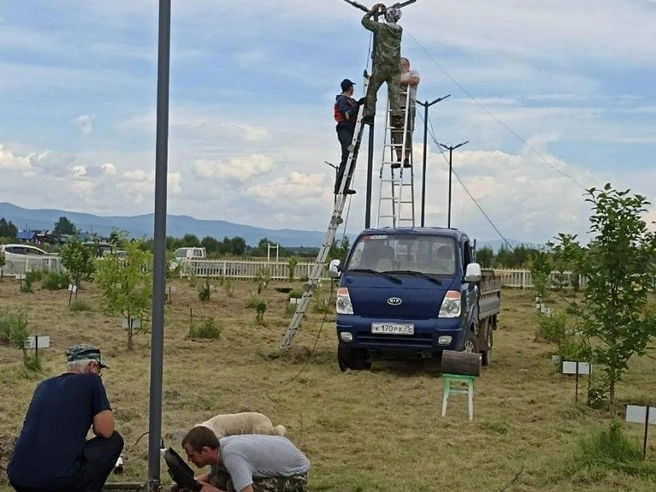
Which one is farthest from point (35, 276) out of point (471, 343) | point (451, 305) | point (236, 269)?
point (451, 305)

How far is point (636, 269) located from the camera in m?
9.53

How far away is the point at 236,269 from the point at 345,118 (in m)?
29.8

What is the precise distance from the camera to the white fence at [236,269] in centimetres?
3969

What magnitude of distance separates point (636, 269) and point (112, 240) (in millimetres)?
9983

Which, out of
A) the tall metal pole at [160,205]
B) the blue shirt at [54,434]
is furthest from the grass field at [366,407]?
the blue shirt at [54,434]

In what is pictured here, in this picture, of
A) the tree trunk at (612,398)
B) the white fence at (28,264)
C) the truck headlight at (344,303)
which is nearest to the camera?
the tree trunk at (612,398)

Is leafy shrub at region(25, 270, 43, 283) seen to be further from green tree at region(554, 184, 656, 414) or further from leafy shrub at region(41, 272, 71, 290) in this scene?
green tree at region(554, 184, 656, 414)

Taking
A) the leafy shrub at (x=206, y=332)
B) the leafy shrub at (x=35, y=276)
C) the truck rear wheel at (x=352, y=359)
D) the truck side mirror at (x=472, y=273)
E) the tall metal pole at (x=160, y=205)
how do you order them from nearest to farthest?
the tall metal pole at (x=160, y=205)
the truck side mirror at (x=472, y=273)
the truck rear wheel at (x=352, y=359)
the leafy shrub at (x=206, y=332)
the leafy shrub at (x=35, y=276)

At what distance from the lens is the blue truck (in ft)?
41.8

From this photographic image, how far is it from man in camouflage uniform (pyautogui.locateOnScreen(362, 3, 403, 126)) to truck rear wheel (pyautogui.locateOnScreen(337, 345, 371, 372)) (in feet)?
13.3

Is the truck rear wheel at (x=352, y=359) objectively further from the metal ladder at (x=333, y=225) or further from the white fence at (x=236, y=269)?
the white fence at (x=236, y=269)

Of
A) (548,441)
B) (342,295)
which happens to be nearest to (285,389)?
(342,295)

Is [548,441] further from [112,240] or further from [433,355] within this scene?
[112,240]

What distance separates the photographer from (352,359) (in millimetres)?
13594
